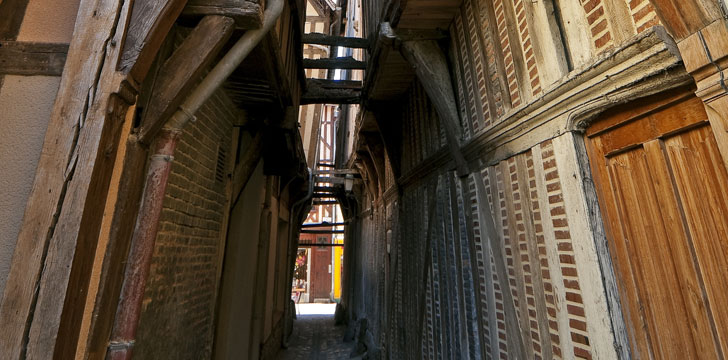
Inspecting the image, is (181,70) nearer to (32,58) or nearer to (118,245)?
(32,58)

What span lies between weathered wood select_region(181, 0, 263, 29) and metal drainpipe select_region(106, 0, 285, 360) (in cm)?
35

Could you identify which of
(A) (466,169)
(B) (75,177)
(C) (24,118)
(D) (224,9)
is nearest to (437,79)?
(A) (466,169)

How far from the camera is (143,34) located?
1832 millimetres

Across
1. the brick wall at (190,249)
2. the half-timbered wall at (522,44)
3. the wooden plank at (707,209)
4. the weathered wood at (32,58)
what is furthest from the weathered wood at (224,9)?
the wooden plank at (707,209)

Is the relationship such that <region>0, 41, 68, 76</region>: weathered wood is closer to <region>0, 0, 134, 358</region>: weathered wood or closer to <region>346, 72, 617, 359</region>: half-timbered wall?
<region>0, 0, 134, 358</region>: weathered wood

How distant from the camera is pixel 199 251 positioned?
3.40 metres

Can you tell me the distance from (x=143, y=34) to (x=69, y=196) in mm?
975

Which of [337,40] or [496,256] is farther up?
[337,40]

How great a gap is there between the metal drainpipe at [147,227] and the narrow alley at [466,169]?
0.4 inches

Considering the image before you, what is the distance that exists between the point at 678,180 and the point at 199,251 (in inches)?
150

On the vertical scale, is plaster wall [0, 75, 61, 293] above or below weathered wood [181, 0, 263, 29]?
below

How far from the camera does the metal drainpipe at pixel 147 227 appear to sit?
181 cm

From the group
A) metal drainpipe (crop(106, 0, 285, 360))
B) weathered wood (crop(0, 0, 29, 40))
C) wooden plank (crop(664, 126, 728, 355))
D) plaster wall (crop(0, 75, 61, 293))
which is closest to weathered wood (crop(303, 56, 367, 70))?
metal drainpipe (crop(106, 0, 285, 360))

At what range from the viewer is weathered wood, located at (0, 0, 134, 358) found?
4.69ft
